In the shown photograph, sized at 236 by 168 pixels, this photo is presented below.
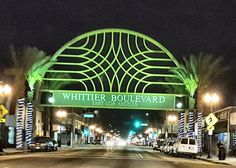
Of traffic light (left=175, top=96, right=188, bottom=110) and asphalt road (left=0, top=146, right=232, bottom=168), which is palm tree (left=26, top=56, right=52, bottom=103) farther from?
asphalt road (left=0, top=146, right=232, bottom=168)

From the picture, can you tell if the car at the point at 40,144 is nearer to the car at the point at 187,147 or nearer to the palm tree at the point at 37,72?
the palm tree at the point at 37,72

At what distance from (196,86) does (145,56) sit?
6635mm

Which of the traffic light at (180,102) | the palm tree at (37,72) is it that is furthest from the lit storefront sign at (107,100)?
the palm tree at (37,72)

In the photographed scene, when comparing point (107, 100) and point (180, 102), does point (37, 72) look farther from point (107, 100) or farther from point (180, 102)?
point (180, 102)

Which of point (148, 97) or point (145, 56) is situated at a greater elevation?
point (145, 56)

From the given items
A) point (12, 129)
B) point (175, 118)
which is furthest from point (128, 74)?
point (175, 118)

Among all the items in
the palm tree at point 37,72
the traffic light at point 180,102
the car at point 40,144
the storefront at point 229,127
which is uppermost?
the palm tree at point 37,72

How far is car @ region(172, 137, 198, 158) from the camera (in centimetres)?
5084

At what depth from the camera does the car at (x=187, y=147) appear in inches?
2002

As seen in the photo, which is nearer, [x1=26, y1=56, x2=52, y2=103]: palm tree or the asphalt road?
the asphalt road

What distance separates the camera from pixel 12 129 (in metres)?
65.9

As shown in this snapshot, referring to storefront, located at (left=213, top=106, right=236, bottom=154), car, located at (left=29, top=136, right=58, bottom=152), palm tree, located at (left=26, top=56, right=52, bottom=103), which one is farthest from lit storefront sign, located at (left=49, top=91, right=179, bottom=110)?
storefront, located at (left=213, top=106, right=236, bottom=154)

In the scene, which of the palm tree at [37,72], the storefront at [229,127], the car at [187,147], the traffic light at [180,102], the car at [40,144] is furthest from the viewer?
the traffic light at [180,102]

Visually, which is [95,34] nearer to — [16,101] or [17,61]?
[17,61]
